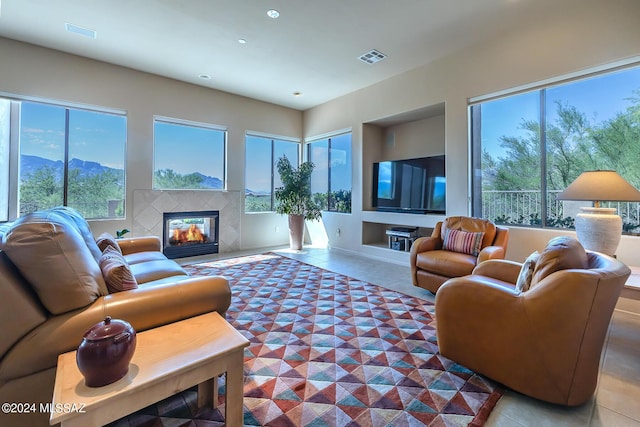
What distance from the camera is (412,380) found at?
5.88ft

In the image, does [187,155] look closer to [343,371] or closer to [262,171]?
[262,171]

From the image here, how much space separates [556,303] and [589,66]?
9.77 feet

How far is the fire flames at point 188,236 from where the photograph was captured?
5.30m

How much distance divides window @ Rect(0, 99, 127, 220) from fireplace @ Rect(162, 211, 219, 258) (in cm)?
81

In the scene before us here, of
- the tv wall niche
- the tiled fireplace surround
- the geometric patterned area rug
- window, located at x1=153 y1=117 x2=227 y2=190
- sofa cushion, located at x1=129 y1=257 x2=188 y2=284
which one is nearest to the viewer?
the geometric patterned area rug

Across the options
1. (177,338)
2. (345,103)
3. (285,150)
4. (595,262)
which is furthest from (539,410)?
(285,150)

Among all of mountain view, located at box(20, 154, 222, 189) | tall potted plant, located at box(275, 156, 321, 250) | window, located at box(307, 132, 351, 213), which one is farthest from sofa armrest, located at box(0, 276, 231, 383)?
window, located at box(307, 132, 351, 213)

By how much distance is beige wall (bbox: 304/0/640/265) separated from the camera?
9.30ft

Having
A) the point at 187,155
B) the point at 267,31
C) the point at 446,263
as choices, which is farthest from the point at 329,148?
the point at 446,263

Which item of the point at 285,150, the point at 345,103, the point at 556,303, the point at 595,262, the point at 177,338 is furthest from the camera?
the point at 285,150

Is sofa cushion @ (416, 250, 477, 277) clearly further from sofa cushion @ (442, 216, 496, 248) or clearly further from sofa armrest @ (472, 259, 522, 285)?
sofa armrest @ (472, 259, 522, 285)

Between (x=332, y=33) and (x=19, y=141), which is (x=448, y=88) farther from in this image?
(x=19, y=141)

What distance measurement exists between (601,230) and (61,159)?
673cm

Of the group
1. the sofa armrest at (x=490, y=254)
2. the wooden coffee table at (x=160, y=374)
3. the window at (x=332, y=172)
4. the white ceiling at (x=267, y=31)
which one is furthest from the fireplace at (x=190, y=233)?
the sofa armrest at (x=490, y=254)
